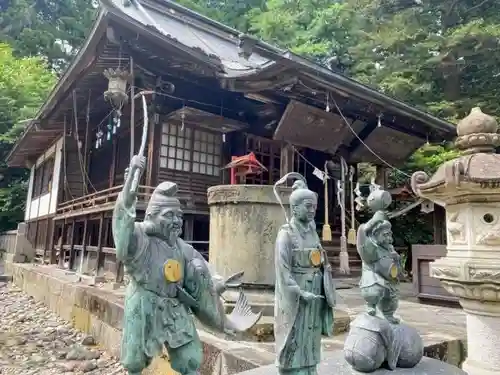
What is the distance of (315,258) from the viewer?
312 cm

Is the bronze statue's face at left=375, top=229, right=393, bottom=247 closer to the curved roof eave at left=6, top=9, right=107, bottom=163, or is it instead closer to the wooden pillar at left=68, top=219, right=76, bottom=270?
the curved roof eave at left=6, top=9, right=107, bottom=163

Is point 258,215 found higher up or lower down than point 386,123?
lower down

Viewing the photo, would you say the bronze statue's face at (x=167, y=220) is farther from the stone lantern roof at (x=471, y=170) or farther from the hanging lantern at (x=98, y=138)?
the hanging lantern at (x=98, y=138)

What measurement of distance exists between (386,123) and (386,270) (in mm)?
10048

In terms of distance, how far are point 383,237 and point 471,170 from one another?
5.37 feet

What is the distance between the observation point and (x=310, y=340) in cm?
307

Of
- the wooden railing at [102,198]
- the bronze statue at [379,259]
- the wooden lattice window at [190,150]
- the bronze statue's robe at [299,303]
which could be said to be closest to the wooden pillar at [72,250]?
the wooden railing at [102,198]

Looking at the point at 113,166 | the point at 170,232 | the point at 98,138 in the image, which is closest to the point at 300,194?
the point at 170,232

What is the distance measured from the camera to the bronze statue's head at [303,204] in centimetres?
311

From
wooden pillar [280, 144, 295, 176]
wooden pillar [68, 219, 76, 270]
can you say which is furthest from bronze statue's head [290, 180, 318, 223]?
wooden pillar [68, 219, 76, 270]

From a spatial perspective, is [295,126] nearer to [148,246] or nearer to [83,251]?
[83,251]

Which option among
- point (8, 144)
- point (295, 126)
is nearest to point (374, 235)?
point (295, 126)

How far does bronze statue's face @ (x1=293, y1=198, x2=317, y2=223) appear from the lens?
312cm

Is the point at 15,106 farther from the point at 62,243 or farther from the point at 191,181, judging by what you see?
the point at 191,181
